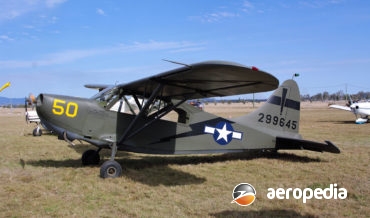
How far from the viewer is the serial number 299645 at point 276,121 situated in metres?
9.46

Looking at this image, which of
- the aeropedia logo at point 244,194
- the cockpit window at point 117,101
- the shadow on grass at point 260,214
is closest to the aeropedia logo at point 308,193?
the aeropedia logo at point 244,194

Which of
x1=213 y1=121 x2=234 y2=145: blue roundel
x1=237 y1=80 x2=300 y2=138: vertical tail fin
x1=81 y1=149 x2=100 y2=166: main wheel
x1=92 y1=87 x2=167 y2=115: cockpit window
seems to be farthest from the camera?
x1=237 y1=80 x2=300 y2=138: vertical tail fin

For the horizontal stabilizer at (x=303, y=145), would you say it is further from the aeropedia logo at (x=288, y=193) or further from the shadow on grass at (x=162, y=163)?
the aeropedia logo at (x=288, y=193)

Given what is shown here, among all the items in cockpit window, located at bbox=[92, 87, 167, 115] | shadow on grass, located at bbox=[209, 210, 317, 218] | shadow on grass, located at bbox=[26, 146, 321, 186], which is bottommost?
shadow on grass, located at bbox=[26, 146, 321, 186]

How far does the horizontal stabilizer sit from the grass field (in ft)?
1.05

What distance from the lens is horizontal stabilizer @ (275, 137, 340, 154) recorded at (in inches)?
322

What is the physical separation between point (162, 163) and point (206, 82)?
9.86 ft

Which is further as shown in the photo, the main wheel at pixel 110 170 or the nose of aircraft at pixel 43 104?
the nose of aircraft at pixel 43 104

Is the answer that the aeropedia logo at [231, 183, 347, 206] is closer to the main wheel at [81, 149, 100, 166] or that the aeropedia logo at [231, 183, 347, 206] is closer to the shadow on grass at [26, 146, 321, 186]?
the shadow on grass at [26, 146, 321, 186]

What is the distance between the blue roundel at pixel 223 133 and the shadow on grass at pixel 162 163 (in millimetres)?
642

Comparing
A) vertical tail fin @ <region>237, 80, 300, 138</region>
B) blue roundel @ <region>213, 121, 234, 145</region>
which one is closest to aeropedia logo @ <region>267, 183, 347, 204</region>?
blue roundel @ <region>213, 121, 234, 145</region>

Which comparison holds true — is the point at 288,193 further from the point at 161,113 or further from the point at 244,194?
Result: the point at 161,113

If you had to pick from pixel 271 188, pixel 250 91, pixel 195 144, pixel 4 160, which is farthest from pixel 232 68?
pixel 4 160

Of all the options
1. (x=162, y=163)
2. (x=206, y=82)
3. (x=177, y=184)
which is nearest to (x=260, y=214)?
(x=177, y=184)
